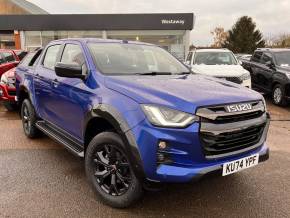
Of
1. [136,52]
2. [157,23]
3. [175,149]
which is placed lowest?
[175,149]

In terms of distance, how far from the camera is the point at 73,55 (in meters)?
4.59

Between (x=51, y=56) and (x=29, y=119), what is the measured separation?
1.29 meters

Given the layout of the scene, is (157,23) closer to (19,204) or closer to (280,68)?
(280,68)

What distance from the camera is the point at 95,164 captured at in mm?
3781

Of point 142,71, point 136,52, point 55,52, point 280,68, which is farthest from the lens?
point 280,68

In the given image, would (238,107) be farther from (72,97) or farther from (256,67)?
(256,67)

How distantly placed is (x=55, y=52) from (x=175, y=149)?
2984mm

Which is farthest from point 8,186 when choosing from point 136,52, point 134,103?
point 136,52

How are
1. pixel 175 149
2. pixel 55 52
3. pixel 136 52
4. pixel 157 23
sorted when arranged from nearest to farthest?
1. pixel 175 149
2. pixel 136 52
3. pixel 55 52
4. pixel 157 23

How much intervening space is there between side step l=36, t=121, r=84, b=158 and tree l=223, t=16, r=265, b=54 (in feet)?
150

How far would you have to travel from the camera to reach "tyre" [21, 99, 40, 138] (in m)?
5.79

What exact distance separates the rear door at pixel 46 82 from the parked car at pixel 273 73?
6.78 meters

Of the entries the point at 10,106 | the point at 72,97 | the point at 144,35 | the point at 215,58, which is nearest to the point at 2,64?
the point at 10,106

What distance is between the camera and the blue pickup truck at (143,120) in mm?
3064
